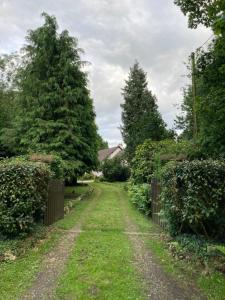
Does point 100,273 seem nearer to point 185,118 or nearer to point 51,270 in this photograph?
point 51,270

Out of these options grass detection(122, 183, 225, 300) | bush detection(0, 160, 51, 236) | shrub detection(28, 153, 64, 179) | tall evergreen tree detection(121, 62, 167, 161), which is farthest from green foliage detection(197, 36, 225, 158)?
tall evergreen tree detection(121, 62, 167, 161)

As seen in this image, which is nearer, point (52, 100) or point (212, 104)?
point (212, 104)

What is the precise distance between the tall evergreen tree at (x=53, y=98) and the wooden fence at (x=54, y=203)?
7.14 m

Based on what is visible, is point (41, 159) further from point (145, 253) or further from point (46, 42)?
point (46, 42)

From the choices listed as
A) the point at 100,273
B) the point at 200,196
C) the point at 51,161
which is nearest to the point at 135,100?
the point at 51,161

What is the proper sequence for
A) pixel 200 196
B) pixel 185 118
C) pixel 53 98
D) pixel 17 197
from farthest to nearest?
pixel 185 118
pixel 53 98
pixel 17 197
pixel 200 196

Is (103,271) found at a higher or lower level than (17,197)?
lower

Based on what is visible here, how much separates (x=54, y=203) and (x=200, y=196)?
20.6 feet

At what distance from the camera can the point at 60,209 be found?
13078mm

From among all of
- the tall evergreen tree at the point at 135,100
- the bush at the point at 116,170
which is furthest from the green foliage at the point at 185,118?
the bush at the point at 116,170

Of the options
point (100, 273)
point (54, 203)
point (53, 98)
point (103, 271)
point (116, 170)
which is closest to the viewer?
point (100, 273)

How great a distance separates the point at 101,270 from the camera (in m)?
6.43

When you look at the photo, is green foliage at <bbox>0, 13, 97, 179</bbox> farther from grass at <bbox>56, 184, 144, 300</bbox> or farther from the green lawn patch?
the green lawn patch

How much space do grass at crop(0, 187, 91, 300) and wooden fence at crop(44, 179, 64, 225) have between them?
419 mm
